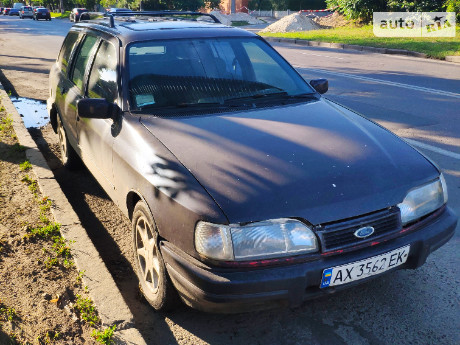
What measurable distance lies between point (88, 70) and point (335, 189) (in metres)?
2.69

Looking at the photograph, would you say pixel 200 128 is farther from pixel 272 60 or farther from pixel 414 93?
pixel 414 93

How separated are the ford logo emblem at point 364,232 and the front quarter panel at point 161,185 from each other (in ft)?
2.35

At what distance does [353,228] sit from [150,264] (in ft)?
4.19

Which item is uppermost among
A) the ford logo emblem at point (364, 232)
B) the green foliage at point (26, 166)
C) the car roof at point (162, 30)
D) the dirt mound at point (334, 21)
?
the dirt mound at point (334, 21)

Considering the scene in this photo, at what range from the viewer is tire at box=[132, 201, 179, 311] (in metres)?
2.72

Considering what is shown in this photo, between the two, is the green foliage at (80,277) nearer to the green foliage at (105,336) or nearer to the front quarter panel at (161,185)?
the front quarter panel at (161,185)

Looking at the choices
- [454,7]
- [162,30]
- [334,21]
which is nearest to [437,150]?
[162,30]

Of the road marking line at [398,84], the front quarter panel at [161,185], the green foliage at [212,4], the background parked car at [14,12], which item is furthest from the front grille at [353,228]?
the background parked car at [14,12]

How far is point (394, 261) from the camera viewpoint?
2.61 m

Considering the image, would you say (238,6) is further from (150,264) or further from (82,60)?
(150,264)

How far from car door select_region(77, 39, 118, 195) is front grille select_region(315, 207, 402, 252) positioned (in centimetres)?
178

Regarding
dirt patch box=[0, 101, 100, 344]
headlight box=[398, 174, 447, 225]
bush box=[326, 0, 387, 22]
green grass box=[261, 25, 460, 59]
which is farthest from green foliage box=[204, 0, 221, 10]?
headlight box=[398, 174, 447, 225]

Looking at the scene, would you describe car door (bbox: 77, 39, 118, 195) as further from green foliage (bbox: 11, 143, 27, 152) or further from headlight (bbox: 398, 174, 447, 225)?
headlight (bbox: 398, 174, 447, 225)

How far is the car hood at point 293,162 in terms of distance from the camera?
2404 millimetres
